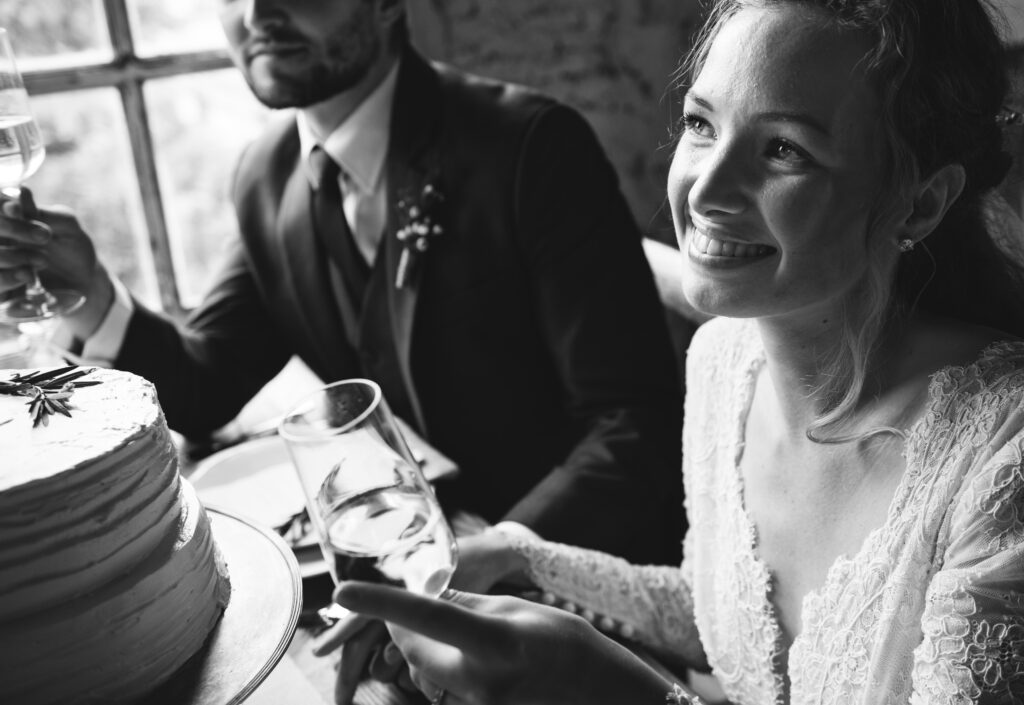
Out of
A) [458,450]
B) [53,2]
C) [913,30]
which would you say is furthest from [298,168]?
[913,30]

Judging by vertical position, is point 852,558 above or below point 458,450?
above

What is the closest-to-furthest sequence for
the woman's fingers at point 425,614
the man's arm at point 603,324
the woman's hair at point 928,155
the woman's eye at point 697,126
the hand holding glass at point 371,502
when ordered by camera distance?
the woman's fingers at point 425,614
the hand holding glass at point 371,502
the woman's hair at point 928,155
the woman's eye at point 697,126
the man's arm at point 603,324

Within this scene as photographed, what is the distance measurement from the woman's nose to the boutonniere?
2.78 feet

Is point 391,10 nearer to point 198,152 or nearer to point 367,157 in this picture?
point 367,157

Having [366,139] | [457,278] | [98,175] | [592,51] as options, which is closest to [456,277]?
[457,278]

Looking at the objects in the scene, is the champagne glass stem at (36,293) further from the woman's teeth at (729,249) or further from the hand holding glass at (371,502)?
the woman's teeth at (729,249)

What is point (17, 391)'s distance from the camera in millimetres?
943

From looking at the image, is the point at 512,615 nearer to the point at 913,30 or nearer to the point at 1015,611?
the point at 1015,611

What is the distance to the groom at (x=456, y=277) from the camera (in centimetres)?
178

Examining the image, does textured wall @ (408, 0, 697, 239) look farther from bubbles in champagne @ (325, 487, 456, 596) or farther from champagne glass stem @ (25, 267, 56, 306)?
bubbles in champagne @ (325, 487, 456, 596)

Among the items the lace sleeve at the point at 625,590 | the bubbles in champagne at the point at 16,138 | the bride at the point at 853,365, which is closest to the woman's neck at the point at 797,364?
the bride at the point at 853,365

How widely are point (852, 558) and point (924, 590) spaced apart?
12 centimetres

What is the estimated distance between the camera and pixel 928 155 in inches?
40.3

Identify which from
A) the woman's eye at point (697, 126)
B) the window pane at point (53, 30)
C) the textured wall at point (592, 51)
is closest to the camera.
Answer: the woman's eye at point (697, 126)
